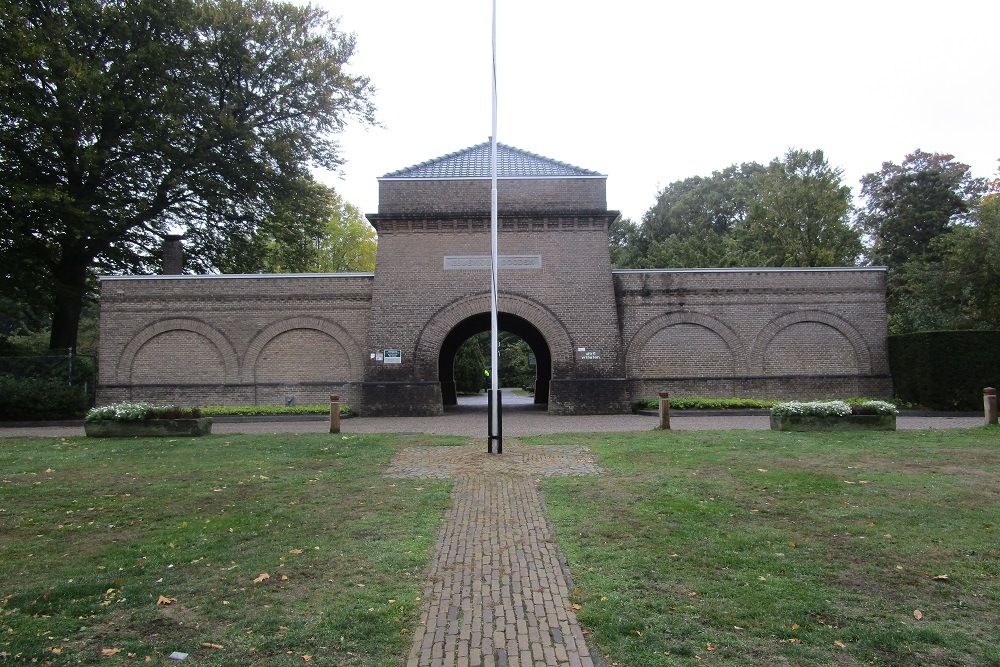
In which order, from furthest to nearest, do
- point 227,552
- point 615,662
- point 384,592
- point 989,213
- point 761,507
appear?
point 989,213 → point 761,507 → point 227,552 → point 384,592 → point 615,662

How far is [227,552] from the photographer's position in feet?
18.7

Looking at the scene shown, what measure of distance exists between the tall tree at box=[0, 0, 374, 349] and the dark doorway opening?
403 inches

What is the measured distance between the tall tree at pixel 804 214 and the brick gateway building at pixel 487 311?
11679 millimetres

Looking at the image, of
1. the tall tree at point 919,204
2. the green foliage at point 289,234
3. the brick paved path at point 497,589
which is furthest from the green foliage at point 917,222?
the green foliage at point 289,234

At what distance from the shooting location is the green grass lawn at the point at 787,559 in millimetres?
3863

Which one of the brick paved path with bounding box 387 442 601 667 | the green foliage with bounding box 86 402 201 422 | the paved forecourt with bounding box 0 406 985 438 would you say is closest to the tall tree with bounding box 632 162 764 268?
the paved forecourt with bounding box 0 406 985 438

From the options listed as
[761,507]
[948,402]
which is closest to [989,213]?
[948,402]

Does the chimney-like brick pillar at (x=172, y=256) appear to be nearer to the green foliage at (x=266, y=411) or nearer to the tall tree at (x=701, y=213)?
the green foliage at (x=266, y=411)

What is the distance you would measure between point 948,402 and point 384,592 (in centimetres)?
2103

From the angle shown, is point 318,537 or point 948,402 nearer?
point 318,537

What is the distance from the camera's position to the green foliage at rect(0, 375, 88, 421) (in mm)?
18688

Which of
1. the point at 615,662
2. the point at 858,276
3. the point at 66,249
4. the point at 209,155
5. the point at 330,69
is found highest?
the point at 330,69

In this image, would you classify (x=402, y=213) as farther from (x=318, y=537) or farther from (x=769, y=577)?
(x=769, y=577)

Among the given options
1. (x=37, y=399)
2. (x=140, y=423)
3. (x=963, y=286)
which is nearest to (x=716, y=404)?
(x=963, y=286)
